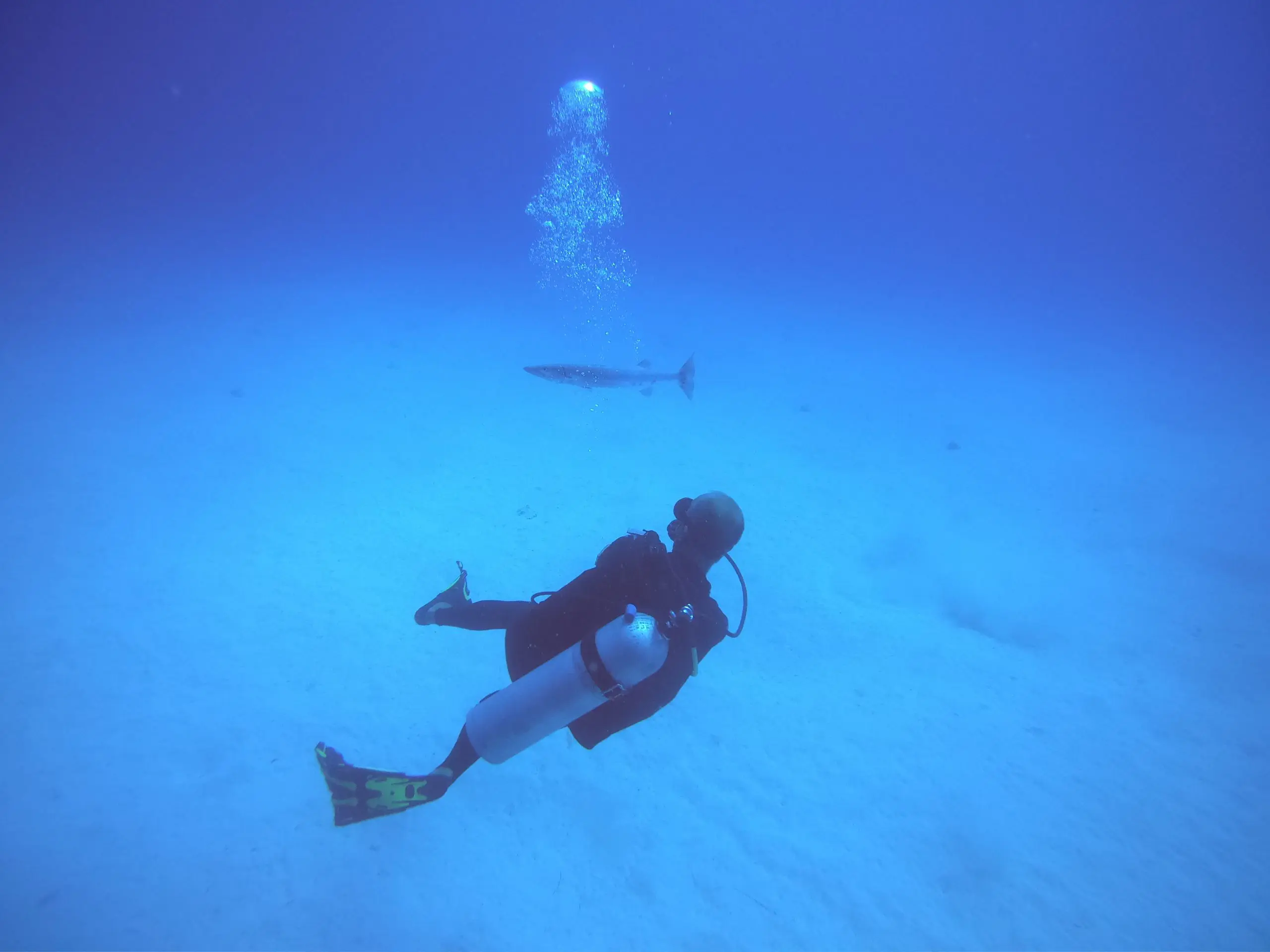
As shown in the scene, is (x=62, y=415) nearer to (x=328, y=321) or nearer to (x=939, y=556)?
(x=328, y=321)

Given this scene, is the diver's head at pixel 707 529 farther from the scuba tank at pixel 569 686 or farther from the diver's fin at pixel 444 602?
the diver's fin at pixel 444 602

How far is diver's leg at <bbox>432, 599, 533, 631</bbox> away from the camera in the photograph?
349cm

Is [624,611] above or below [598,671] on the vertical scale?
above

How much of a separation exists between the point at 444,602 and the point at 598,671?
1983 millimetres

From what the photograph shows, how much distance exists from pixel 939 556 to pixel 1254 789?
4.03 metres

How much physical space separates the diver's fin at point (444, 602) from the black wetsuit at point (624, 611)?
1023mm

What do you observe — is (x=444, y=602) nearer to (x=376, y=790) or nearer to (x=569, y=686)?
(x=376, y=790)

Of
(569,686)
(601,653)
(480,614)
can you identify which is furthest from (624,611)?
(480,614)

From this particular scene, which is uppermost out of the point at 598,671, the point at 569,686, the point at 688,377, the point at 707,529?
the point at 688,377

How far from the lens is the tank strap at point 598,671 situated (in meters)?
2.39

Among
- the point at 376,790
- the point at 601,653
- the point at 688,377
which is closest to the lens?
the point at 601,653

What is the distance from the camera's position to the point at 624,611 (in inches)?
103

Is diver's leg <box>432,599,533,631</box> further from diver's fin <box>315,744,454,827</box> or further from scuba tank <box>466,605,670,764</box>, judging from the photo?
diver's fin <box>315,744,454,827</box>

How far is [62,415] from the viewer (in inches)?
391
